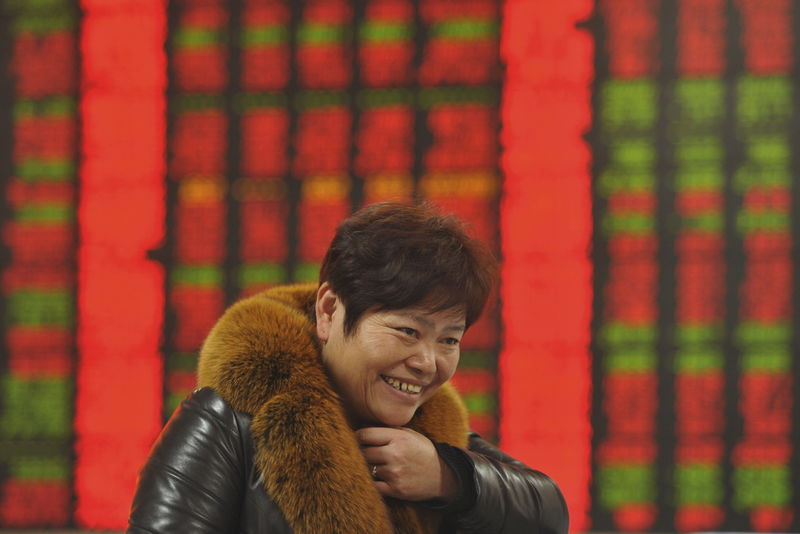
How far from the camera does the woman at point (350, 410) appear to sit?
82 cm

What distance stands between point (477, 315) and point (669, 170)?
149 centimetres

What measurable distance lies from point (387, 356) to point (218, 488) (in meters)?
0.23

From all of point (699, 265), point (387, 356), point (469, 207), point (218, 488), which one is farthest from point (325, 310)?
point (699, 265)

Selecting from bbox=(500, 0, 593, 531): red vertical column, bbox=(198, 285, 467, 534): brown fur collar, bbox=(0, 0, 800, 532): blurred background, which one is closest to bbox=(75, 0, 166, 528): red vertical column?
bbox=(0, 0, 800, 532): blurred background

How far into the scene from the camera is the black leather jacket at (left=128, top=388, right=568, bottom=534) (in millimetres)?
775

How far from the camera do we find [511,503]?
93 cm

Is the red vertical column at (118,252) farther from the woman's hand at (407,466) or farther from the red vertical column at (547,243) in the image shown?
the woman's hand at (407,466)

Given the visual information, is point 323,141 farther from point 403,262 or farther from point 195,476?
point 195,476

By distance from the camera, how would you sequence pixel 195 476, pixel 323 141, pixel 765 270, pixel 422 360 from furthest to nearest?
pixel 323 141 → pixel 765 270 → pixel 422 360 → pixel 195 476

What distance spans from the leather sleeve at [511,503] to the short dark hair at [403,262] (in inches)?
7.8

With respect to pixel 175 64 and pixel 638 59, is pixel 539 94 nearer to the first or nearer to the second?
pixel 638 59

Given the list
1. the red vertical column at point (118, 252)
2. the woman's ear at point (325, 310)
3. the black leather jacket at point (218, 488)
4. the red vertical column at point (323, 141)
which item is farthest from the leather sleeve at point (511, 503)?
the red vertical column at point (118, 252)

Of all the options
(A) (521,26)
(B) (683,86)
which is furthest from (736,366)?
(A) (521,26)

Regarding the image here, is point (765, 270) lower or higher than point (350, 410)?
higher
